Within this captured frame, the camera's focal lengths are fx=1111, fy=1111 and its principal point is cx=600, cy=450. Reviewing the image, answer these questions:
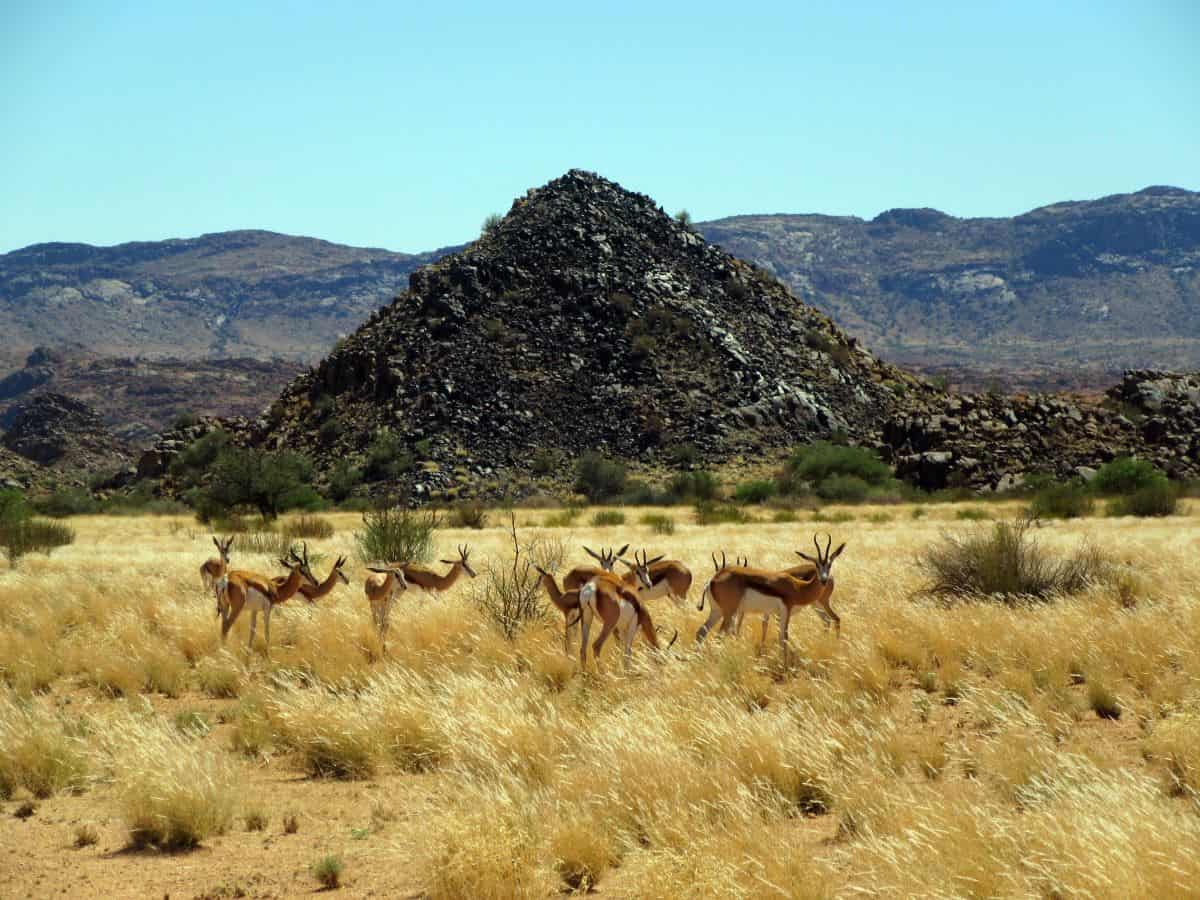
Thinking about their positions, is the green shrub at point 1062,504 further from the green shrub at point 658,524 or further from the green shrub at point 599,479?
the green shrub at point 599,479

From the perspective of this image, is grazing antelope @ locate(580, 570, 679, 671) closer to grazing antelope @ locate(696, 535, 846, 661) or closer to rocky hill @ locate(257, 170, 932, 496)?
grazing antelope @ locate(696, 535, 846, 661)

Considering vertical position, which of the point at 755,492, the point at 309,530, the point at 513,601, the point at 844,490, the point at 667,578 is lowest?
the point at 844,490

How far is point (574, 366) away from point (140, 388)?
127202 millimetres

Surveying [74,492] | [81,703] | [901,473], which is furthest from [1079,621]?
[74,492]

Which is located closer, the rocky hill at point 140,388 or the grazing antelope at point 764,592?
the grazing antelope at point 764,592

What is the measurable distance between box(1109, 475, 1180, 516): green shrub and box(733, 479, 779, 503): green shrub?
49.1 feet

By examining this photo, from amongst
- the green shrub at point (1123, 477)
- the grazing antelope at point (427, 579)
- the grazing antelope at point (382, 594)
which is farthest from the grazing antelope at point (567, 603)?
the green shrub at point (1123, 477)

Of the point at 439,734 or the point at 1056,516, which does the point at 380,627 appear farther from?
the point at 1056,516

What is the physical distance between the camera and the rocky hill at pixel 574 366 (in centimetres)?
6125

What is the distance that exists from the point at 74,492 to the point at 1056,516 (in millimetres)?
50159

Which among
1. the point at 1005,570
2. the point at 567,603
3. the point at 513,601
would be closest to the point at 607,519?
the point at 1005,570

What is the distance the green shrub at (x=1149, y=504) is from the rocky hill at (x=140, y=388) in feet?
437

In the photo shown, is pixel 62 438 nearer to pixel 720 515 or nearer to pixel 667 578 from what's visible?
pixel 720 515

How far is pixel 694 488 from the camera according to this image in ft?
173
